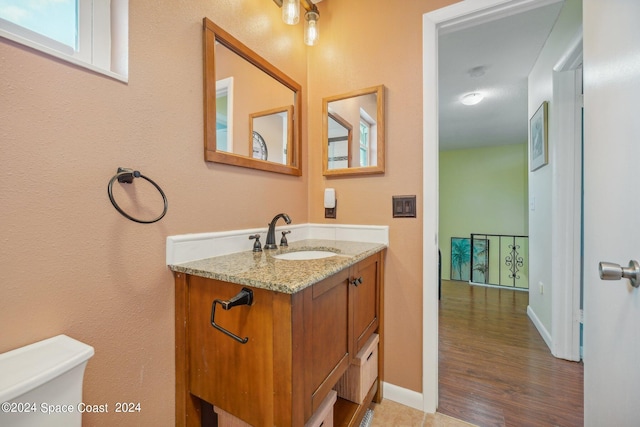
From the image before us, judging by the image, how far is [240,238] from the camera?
4.22 ft

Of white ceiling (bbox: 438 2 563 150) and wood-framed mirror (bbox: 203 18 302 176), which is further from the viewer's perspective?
white ceiling (bbox: 438 2 563 150)

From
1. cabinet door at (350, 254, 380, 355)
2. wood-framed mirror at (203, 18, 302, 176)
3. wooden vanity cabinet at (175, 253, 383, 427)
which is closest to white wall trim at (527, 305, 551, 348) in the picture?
cabinet door at (350, 254, 380, 355)

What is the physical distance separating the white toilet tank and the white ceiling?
6.77 feet

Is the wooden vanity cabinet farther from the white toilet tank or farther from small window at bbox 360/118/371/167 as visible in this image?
small window at bbox 360/118/371/167

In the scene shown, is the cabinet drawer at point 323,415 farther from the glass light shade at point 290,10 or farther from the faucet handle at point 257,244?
A: the glass light shade at point 290,10

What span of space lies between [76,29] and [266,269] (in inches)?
37.4

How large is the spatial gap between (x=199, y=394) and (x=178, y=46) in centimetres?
132

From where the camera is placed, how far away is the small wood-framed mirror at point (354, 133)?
5.14 ft

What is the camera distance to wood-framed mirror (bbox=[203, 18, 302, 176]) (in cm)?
114

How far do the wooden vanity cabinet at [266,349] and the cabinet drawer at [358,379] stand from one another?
3.8 inches

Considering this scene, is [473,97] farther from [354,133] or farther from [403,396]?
[403,396]

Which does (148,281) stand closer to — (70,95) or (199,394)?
(199,394)

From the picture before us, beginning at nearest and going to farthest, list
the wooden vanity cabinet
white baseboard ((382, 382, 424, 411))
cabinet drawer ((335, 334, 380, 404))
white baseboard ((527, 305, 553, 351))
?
the wooden vanity cabinet
cabinet drawer ((335, 334, 380, 404))
white baseboard ((382, 382, 424, 411))
white baseboard ((527, 305, 553, 351))

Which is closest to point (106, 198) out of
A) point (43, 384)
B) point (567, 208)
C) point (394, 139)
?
point (43, 384)
